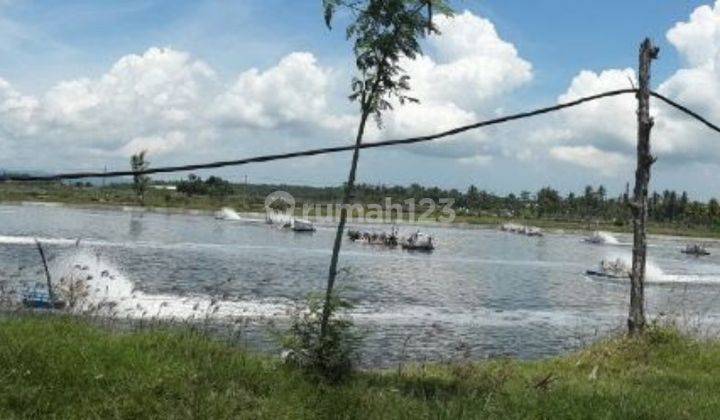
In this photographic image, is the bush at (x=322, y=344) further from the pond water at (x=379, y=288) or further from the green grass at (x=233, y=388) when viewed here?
the pond water at (x=379, y=288)

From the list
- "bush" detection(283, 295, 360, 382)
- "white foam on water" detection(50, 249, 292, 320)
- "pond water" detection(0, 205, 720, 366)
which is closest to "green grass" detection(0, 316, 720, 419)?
"bush" detection(283, 295, 360, 382)

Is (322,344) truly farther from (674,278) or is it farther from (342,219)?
(674,278)

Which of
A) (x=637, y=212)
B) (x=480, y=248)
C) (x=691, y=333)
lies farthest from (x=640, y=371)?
(x=480, y=248)

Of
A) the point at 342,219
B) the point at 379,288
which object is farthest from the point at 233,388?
the point at 379,288

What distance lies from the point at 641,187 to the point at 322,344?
7.23m

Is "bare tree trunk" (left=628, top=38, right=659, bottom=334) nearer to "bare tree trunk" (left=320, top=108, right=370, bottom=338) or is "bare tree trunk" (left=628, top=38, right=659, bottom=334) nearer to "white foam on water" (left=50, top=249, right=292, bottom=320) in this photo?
"bare tree trunk" (left=320, top=108, right=370, bottom=338)

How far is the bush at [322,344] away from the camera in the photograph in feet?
32.9

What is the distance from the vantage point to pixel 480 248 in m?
117

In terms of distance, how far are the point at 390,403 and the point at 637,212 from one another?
7.39m

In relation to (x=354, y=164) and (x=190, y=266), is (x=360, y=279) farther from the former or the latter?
(x=354, y=164)

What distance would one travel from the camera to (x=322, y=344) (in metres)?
10.1

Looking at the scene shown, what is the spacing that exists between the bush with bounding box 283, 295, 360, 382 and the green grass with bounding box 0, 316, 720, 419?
22 centimetres

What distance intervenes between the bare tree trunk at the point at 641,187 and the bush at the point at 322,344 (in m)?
6.26

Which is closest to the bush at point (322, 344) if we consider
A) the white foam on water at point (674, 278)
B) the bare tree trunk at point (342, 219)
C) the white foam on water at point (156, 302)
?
the bare tree trunk at point (342, 219)
